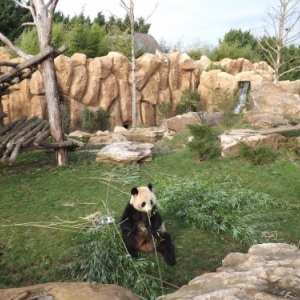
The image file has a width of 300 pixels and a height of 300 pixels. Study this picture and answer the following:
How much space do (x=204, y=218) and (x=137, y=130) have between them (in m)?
6.55

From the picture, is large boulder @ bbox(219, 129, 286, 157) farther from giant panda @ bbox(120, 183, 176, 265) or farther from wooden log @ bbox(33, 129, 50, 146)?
giant panda @ bbox(120, 183, 176, 265)

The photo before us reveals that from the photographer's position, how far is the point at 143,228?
4219 mm

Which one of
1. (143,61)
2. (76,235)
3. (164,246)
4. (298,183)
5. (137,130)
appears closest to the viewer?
(164,246)

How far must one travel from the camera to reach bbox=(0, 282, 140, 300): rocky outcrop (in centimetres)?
219

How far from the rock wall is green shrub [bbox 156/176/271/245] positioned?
7264 millimetres

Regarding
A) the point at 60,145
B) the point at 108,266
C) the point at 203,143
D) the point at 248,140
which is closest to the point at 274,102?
the point at 248,140

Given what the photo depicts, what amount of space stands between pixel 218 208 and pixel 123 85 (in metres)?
11.1

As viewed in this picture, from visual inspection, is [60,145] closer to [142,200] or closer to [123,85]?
[142,200]

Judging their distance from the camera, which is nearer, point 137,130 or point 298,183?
point 298,183

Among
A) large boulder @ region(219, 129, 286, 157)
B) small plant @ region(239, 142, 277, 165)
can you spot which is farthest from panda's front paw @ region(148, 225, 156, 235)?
large boulder @ region(219, 129, 286, 157)

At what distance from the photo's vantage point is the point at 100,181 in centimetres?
704

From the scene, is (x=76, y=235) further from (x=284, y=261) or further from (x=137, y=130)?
(x=137, y=130)

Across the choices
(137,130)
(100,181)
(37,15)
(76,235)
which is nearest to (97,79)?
(137,130)

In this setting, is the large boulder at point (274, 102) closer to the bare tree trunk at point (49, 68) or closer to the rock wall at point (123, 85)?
the rock wall at point (123, 85)
